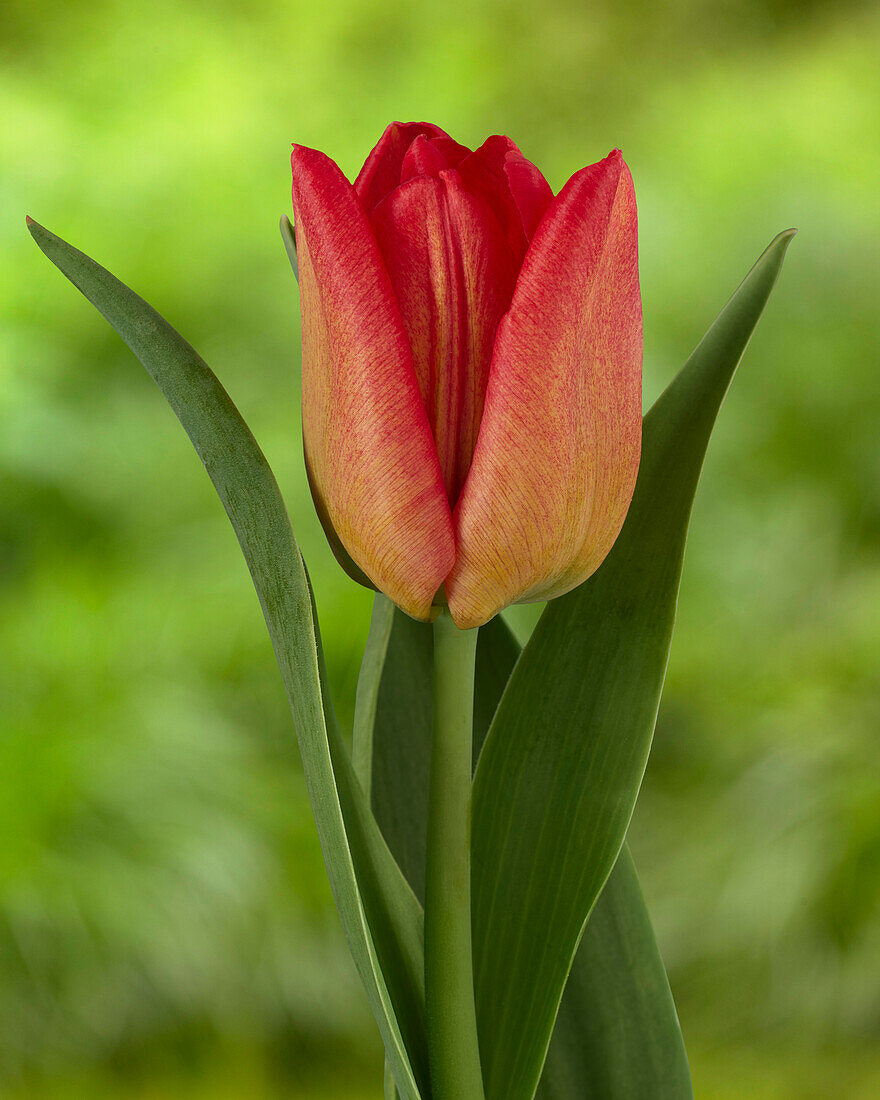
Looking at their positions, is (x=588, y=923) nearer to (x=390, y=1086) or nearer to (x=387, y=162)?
(x=390, y=1086)

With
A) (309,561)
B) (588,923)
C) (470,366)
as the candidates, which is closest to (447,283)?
(470,366)

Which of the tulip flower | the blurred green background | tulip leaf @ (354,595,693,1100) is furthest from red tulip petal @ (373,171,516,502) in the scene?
the blurred green background

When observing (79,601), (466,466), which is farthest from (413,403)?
(79,601)

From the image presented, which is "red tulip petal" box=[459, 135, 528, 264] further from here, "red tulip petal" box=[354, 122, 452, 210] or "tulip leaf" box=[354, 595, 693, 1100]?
"tulip leaf" box=[354, 595, 693, 1100]

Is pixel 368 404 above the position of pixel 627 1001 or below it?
above

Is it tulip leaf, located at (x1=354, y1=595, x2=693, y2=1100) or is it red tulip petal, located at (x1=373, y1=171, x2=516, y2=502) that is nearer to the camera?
red tulip petal, located at (x1=373, y1=171, x2=516, y2=502)

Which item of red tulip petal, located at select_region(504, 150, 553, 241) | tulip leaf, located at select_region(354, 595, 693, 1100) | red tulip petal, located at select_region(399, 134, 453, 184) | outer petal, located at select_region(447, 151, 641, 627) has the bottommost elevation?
tulip leaf, located at select_region(354, 595, 693, 1100)

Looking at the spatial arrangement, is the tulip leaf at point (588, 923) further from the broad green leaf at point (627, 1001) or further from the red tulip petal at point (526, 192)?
the red tulip petal at point (526, 192)
